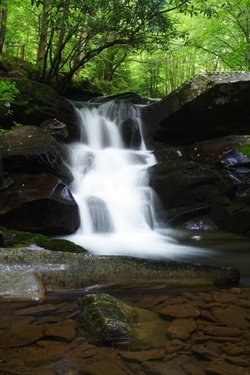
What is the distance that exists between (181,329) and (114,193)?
611 cm

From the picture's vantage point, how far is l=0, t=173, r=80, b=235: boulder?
628cm

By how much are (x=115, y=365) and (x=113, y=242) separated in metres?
4.38


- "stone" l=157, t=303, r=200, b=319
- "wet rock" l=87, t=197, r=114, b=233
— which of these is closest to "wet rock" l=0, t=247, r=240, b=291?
"stone" l=157, t=303, r=200, b=319

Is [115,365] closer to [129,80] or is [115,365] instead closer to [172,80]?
[129,80]

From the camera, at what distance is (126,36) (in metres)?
10.3

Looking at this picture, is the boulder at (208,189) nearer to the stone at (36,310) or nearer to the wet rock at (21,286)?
the wet rock at (21,286)

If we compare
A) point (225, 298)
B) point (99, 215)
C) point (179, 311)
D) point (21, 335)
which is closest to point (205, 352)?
point (179, 311)

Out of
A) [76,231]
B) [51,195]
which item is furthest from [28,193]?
[76,231]

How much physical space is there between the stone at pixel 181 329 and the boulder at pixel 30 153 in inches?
205

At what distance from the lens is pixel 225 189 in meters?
8.26

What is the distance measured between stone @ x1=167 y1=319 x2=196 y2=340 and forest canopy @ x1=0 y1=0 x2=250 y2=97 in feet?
24.1

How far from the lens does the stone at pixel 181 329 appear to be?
2.63 meters

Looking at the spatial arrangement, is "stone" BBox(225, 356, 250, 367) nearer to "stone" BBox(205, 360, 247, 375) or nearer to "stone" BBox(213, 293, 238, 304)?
"stone" BBox(205, 360, 247, 375)

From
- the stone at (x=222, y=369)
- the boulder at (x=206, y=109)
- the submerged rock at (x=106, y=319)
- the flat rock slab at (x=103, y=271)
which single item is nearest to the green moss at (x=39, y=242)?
the flat rock slab at (x=103, y=271)
